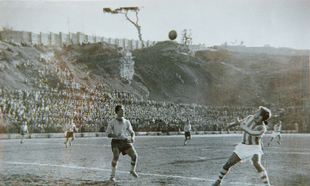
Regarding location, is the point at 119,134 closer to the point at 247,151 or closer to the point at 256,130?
the point at 247,151

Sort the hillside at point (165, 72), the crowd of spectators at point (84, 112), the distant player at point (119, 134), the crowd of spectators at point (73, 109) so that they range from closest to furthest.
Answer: the distant player at point (119, 134), the crowd of spectators at point (84, 112), the crowd of spectators at point (73, 109), the hillside at point (165, 72)

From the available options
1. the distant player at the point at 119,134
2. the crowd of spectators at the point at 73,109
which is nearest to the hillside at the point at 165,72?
the crowd of spectators at the point at 73,109

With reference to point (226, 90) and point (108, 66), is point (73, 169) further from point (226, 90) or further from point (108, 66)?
point (226, 90)

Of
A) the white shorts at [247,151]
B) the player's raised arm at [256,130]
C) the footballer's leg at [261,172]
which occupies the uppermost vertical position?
the player's raised arm at [256,130]

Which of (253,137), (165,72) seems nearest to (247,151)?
(253,137)

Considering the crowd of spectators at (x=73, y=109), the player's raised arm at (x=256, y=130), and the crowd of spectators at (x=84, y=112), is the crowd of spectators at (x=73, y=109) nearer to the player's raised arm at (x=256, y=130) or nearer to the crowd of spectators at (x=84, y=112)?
the crowd of spectators at (x=84, y=112)

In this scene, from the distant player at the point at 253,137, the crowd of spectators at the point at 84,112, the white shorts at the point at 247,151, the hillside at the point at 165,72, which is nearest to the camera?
the distant player at the point at 253,137

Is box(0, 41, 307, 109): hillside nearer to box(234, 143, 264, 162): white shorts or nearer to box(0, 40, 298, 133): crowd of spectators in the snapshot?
box(0, 40, 298, 133): crowd of spectators

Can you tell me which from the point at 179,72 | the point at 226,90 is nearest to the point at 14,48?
the point at 179,72

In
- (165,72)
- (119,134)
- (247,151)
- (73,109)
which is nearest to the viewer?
(247,151)

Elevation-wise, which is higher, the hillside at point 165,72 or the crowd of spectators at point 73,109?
the hillside at point 165,72

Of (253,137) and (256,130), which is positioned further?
(253,137)
